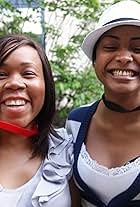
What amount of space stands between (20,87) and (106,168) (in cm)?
64

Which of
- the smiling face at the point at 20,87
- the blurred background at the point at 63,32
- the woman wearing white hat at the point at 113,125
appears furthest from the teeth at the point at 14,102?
the blurred background at the point at 63,32

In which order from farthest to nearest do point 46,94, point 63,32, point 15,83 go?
point 63,32, point 46,94, point 15,83

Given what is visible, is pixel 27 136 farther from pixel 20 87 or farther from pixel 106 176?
pixel 106 176

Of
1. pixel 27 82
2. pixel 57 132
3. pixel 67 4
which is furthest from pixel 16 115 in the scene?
pixel 67 4

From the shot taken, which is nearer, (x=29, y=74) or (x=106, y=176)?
(x=29, y=74)

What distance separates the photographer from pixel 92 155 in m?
2.73

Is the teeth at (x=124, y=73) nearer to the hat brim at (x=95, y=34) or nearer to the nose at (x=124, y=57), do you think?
the nose at (x=124, y=57)

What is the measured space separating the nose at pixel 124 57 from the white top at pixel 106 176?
20.2 inches

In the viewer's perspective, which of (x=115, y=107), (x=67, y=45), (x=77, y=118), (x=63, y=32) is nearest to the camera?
(x=115, y=107)

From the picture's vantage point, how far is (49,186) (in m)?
2.45

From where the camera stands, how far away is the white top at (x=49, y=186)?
2.35 m

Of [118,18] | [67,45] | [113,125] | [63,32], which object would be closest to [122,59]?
[118,18]

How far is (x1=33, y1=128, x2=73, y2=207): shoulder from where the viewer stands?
2.41 metres

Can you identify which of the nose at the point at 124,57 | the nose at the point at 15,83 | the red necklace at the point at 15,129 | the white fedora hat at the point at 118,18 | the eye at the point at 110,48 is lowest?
the red necklace at the point at 15,129
